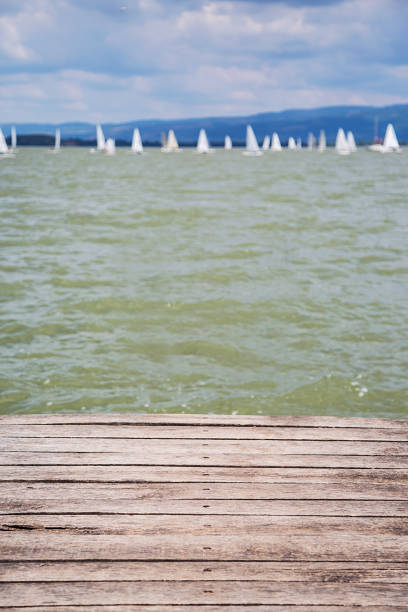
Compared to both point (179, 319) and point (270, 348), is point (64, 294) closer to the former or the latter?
point (179, 319)

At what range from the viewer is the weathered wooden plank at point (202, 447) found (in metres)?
3.60

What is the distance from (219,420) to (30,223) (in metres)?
19.8

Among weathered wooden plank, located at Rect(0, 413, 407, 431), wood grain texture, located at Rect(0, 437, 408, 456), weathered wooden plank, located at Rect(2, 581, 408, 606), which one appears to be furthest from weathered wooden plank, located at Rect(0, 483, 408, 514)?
weathered wooden plank, located at Rect(0, 413, 407, 431)

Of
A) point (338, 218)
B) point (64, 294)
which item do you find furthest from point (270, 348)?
point (338, 218)

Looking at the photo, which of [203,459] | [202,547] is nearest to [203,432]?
[203,459]

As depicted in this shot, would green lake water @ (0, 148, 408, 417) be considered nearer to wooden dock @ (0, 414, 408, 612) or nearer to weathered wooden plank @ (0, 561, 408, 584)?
wooden dock @ (0, 414, 408, 612)

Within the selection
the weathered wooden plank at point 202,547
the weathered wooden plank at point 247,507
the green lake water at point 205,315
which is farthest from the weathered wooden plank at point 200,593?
the green lake water at point 205,315

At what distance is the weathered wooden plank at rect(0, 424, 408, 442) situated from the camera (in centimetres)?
382

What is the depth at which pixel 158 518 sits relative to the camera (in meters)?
2.89

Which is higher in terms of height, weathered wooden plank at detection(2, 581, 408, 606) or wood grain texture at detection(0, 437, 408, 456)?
weathered wooden plank at detection(2, 581, 408, 606)

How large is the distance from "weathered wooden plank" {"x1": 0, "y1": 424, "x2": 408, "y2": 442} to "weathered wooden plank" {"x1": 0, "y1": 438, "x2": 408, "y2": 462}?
64 mm

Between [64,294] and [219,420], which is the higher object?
[219,420]

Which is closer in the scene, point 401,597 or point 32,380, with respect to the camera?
point 401,597

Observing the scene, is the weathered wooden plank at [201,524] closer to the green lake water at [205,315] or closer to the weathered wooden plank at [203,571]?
the weathered wooden plank at [203,571]
